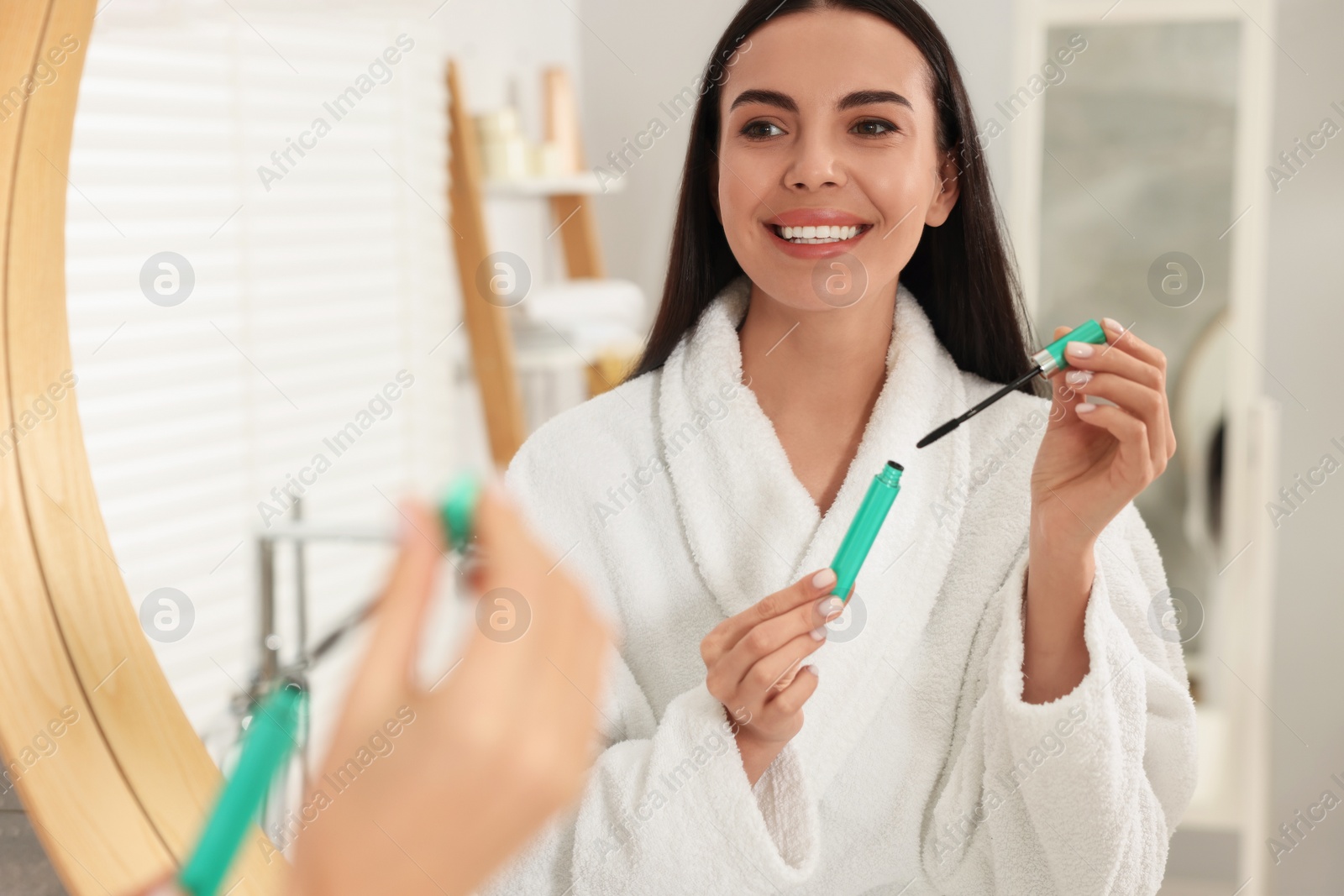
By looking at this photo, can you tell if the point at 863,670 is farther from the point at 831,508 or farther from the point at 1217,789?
the point at 1217,789

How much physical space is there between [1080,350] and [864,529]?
113 millimetres

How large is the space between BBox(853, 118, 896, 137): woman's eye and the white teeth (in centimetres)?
4

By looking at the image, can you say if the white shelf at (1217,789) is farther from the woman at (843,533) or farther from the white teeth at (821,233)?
the white teeth at (821,233)

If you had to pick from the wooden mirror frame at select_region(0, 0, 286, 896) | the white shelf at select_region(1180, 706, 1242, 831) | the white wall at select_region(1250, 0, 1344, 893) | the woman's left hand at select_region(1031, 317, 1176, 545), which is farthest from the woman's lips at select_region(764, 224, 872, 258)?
the white shelf at select_region(1180, 706, 1242, 831)

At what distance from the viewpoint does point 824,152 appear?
491 millimetres

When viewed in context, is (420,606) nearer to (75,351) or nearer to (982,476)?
(982,476)

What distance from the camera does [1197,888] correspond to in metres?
1.31

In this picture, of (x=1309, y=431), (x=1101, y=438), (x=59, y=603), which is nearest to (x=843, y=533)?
(x=1101, y=438)

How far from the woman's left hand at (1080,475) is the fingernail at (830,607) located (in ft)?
0.37

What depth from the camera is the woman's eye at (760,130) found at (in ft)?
1.67

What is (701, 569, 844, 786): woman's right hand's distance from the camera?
440 millimetres

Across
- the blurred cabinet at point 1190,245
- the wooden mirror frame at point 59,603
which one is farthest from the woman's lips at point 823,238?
the blurred cabinet at point 1190,245

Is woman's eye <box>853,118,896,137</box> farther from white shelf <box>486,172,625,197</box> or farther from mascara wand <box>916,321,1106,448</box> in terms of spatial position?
white shelf <box>486,172,625,197</box>

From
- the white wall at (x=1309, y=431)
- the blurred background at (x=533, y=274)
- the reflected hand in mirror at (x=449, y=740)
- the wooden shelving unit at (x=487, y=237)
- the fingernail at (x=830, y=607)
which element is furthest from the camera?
the white wall at (x=1309, y=431)
